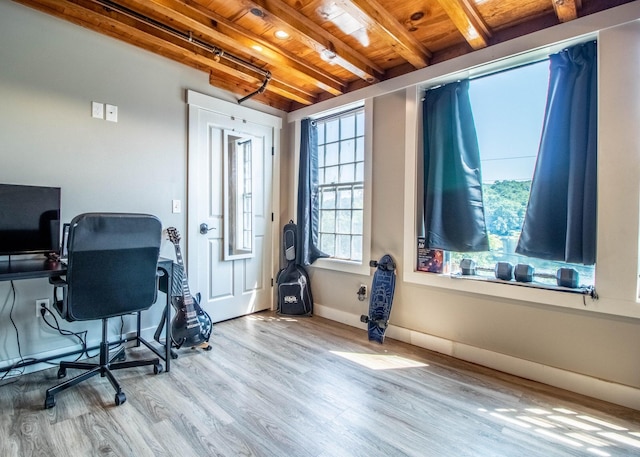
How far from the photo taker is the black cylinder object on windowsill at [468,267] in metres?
2.50

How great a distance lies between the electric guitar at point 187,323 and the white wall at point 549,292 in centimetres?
164

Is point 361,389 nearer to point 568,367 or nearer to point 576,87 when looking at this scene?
point 568,367

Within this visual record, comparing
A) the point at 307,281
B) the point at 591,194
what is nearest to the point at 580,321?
the point at 591,194

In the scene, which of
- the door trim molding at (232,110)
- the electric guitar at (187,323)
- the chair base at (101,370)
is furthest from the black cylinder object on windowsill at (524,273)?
the door trim molding at (232,110)

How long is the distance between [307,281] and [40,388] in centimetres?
228

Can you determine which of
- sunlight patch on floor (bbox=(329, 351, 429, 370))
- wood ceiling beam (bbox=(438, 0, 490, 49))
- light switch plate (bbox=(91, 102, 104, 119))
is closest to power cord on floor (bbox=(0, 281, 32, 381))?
light switch plate (bbox=(91, 102, 104, 119))

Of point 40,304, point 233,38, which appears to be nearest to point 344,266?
point 233,38

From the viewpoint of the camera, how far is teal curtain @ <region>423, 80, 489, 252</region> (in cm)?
247

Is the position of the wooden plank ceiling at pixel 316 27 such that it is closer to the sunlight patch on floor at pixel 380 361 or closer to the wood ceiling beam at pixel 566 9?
the wood ceiling beam at pixel 566 9

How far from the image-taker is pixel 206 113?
3.06 m

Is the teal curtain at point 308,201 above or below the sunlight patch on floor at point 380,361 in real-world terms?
above

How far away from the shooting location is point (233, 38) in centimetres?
235

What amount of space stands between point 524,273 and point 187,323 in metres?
2.54

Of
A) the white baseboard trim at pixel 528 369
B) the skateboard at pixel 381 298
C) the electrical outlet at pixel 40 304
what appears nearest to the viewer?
the white baseboard trim at pixel 528 369
